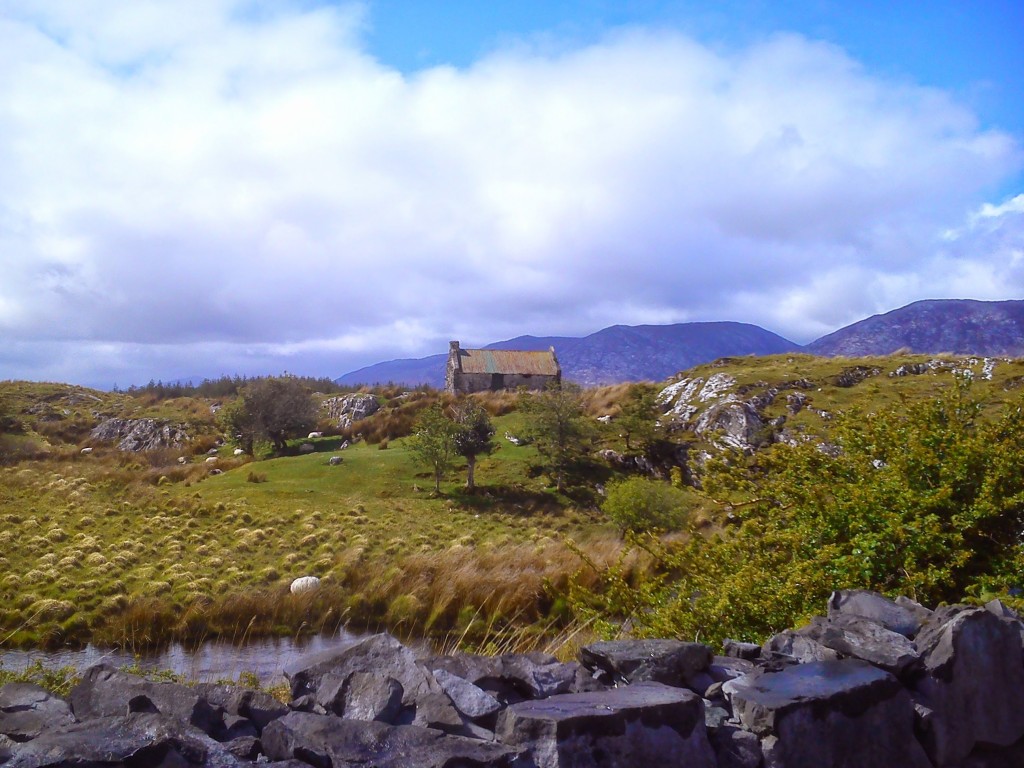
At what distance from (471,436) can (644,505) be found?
986 centimetres

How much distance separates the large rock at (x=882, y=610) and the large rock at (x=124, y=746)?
3.85m

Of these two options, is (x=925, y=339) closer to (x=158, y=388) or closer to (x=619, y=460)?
(x=619, y=460)

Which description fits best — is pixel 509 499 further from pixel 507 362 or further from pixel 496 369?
pixel 507 362

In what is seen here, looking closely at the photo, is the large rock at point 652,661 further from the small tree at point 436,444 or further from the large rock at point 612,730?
the small tree at point 436,444

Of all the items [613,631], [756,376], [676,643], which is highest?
[756,376]

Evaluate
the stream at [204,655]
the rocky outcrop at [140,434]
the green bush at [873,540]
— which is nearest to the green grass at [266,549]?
the stream at [204,655]

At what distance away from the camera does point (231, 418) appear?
34406 millimetres

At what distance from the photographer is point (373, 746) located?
3.11m

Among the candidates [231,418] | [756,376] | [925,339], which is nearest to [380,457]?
[231,418]

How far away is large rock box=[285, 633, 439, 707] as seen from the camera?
3.66 meters

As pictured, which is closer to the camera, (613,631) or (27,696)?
(27,696)

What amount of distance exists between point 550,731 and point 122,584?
13.5m

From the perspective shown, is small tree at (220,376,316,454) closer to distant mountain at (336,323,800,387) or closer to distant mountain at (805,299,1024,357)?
distant mountain at (805,299,1024,357)

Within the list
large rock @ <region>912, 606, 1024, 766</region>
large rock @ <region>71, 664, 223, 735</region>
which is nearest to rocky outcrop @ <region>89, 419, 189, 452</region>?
large rock @ <region>71, 664, 223, 735</region>
